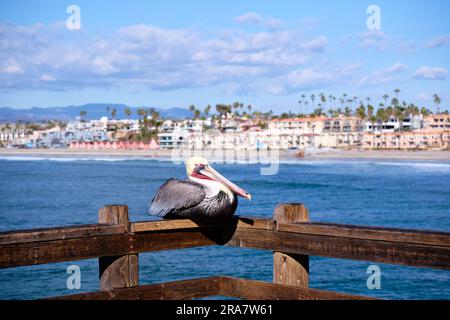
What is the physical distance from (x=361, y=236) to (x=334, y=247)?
23 cm

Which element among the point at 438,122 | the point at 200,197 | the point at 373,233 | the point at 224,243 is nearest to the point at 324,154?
the point at 438,122

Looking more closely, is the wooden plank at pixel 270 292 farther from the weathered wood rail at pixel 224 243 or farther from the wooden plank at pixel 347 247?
the wooden plank at pixel 347 247

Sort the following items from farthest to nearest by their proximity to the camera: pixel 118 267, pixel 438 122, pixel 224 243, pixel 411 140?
pixel 438 122 < pixel 411 140 < pixel 224 243 < pixel 118 267

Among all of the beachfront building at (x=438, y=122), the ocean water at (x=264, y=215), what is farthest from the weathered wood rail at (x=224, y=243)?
the beachfront building at (x=438, y=122)

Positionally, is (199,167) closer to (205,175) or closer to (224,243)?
(205,175)

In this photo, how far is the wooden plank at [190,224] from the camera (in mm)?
5102

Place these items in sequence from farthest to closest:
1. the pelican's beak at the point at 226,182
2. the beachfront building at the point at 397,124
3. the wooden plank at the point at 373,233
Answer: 1. the beachfront building at the point at 397,124
2. the pelican's beak at the point at 226,182
3. the wooden plank at the point at 373,233

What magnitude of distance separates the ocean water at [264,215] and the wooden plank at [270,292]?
1240cm

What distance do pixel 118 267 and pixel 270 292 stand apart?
107 cm

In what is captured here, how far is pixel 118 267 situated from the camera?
4973mm

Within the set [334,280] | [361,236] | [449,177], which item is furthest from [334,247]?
[449,177]

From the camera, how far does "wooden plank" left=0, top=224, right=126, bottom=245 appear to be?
443 cm

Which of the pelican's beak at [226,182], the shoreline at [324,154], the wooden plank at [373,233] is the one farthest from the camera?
the shoreline at [324,154]
